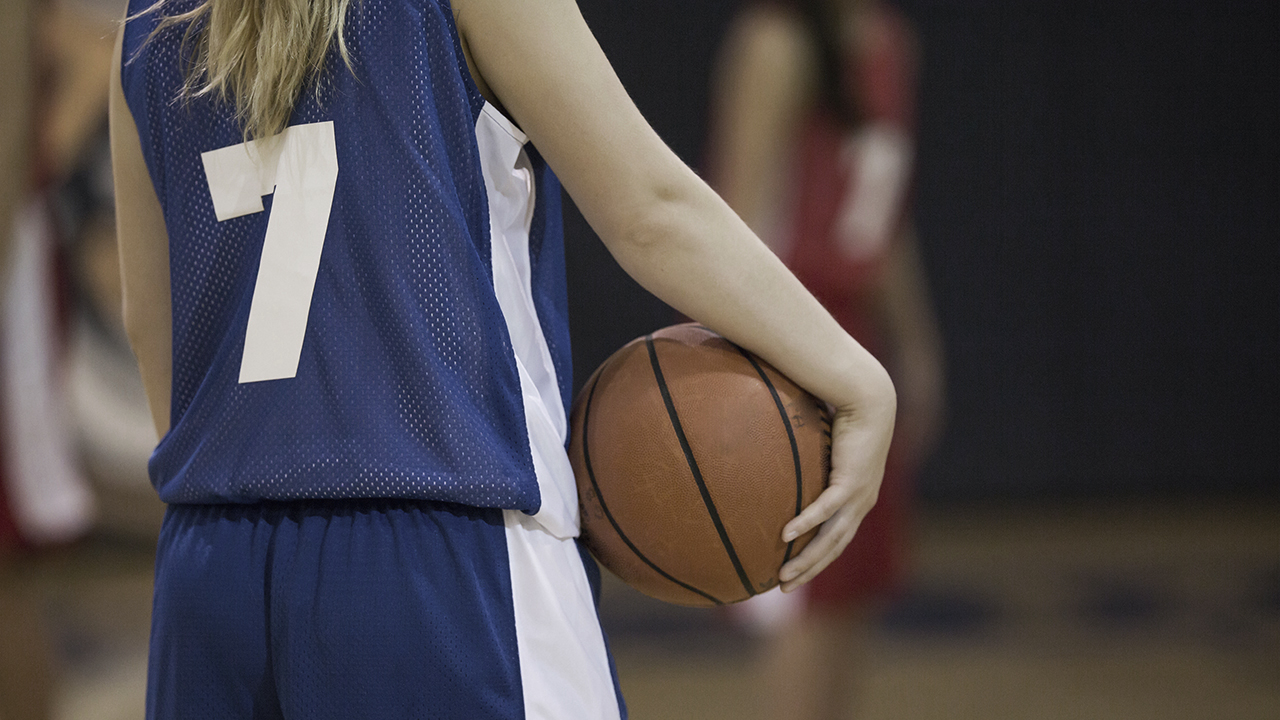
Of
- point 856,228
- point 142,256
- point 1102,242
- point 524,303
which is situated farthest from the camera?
point 1102,242

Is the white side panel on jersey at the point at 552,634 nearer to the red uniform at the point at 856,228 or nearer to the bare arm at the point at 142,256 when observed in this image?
the bare arm at the point at 142,256

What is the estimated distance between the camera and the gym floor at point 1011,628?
3.16 m

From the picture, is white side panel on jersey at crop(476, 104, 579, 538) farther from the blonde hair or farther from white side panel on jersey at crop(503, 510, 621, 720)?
the blonde hair

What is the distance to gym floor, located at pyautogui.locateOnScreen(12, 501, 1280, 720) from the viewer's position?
316 cm

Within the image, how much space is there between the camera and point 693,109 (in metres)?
5.32

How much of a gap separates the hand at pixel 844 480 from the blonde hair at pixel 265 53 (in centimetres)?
61

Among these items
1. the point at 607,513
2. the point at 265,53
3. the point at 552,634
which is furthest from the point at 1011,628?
the point at 265,53

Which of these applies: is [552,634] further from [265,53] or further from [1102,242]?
[1102,242]

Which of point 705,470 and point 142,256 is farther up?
point 142,256

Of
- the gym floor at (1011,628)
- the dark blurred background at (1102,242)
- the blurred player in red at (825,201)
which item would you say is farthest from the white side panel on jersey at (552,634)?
the dark blurred background at (1102,242)

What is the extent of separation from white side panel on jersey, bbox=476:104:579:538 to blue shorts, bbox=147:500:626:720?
0.19 feet

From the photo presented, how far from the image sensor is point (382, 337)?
999 millimetres

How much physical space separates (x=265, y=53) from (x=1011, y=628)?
141 inches

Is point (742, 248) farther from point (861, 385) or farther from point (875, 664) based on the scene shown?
point (875, 664)
